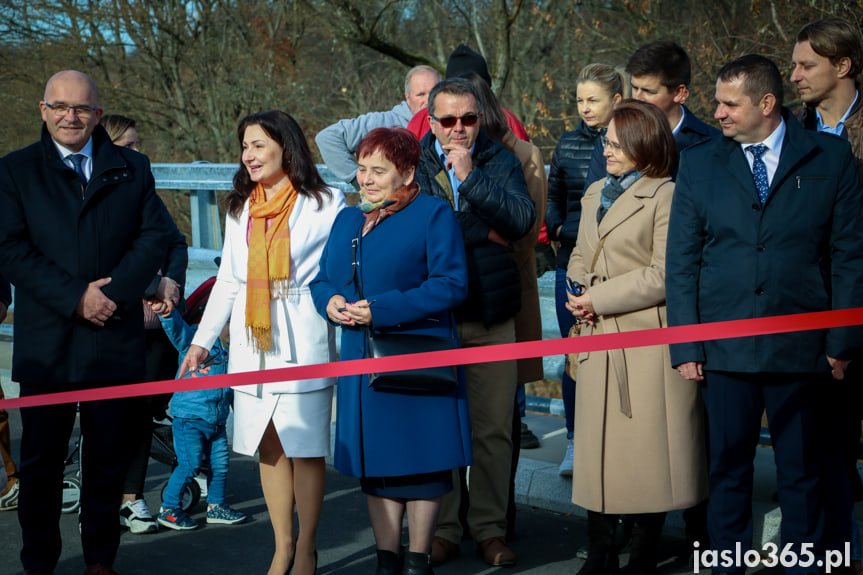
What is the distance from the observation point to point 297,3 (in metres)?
16.3

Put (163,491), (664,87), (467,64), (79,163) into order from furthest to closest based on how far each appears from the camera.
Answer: (467,64) → (163,491) → (664,87) → (79,163)

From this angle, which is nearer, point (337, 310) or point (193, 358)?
point (337, 310)

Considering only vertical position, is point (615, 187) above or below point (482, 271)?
above

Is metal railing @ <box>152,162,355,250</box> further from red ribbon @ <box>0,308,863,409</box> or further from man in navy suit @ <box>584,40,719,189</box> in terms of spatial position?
red ribbon @ <box>0,308,863,409</box>

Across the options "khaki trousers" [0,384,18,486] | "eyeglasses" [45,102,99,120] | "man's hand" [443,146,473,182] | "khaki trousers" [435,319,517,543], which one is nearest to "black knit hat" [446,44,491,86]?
"man's hand" [443,146,473,182]

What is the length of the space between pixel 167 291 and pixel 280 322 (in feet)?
2.50

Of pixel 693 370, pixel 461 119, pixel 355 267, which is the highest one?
pixel 461 119

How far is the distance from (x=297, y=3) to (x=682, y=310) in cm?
1345

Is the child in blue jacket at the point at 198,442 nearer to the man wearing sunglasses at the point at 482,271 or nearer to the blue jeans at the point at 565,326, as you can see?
the man wearing sunglasses at the point at 482,271

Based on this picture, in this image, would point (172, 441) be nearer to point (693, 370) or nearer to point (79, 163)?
point (79, 163)

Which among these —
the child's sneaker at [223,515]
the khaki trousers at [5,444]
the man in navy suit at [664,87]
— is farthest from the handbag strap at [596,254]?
the khaki trousers at [5,444]

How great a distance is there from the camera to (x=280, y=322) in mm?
4332

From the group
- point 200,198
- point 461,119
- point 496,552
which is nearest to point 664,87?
point 461,119

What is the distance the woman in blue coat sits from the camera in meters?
3.92
